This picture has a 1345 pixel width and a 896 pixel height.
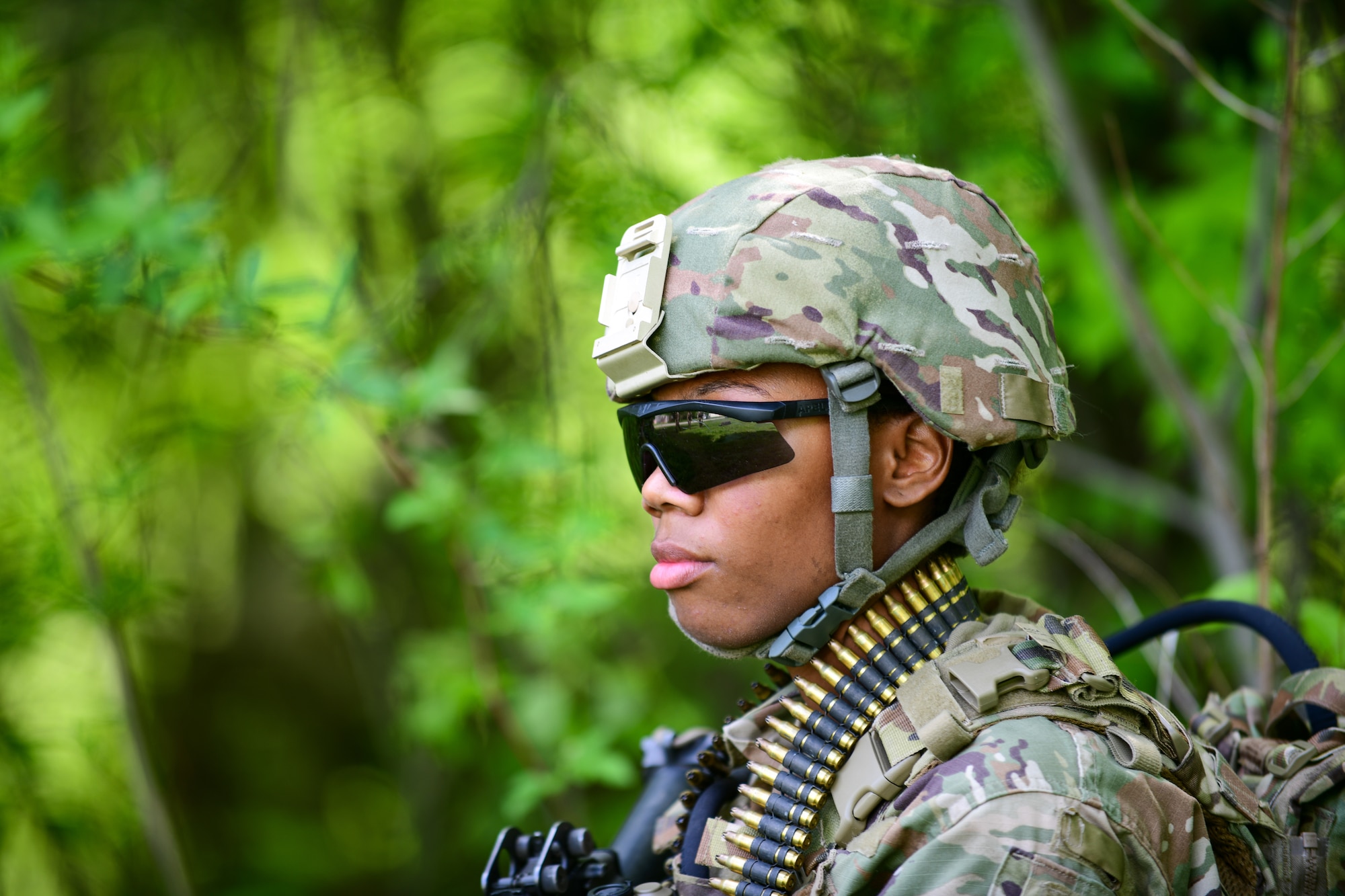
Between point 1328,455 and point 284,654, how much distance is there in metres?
7.79

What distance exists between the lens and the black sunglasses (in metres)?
1.97

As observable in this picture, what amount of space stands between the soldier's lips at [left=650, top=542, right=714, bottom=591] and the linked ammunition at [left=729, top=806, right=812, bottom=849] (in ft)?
1.52

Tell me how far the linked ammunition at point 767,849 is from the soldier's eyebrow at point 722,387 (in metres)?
0.83

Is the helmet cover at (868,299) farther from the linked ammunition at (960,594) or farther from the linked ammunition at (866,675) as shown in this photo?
the linked ammunition at (866,675)

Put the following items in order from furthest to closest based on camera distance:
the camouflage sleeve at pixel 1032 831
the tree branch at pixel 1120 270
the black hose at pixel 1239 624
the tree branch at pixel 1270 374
→ the tree branch at pixel 1120 270
the tree branch at pixel 1270 374
the black hose at pixel 1239 624
the camouflage sleeve at pixel 1032 831

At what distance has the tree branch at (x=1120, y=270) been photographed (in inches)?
131

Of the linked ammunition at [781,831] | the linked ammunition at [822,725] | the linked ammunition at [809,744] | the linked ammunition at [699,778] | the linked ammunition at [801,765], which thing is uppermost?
the linked ammunition at [822,725]

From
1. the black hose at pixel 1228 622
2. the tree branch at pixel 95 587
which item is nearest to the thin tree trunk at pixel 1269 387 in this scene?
the black hose at pixel 1228 622

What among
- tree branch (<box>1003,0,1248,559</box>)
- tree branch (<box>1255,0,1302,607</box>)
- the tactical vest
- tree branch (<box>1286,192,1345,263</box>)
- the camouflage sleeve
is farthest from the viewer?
tree branch (<box>1003,0,1248,559</box>)

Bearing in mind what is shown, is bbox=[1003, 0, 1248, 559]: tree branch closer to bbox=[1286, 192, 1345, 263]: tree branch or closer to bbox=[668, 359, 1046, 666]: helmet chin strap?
bbox=[1286, 192, 1345, 263]: tree branch

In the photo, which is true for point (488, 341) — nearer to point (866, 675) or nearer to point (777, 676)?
point (777, 676)

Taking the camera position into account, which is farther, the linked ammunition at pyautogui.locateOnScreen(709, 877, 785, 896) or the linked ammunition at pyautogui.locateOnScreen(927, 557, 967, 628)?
the linked ammunition at pyautogui.locateOnScreen(927, 557, 967, 628)

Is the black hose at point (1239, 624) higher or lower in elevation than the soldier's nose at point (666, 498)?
lower

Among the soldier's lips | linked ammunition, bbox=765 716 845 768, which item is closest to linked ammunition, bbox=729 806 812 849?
linked ammunition, bbox=765 716 845 768
